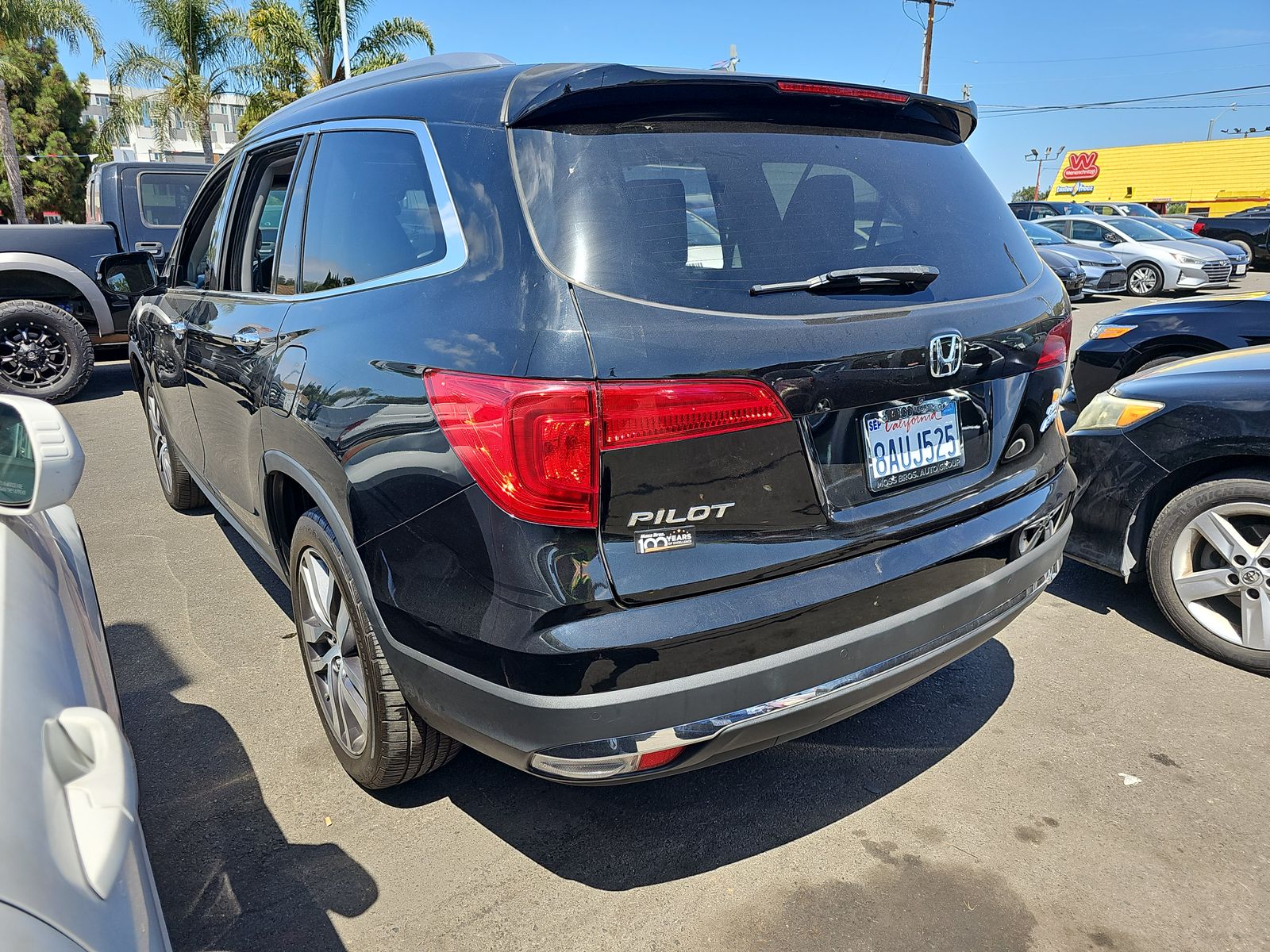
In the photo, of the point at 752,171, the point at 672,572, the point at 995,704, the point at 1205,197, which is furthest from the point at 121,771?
the point at 1205,197

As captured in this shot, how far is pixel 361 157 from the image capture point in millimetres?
2521

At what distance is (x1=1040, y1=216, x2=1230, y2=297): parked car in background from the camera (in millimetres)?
16703

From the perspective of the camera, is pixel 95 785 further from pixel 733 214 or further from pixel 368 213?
pixel 368 213

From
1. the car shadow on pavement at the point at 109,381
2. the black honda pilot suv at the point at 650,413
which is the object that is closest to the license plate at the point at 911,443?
the black honda pilot suv at the point at 650,413

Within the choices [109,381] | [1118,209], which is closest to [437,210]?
[109,381]

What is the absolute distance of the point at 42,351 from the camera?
7879mm

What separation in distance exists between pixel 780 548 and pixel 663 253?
0.66m

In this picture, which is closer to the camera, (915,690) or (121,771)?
(121,771)

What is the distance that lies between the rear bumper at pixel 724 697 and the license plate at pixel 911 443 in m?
0.31

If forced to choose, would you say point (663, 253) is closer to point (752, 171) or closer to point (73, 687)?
point (752, 171)

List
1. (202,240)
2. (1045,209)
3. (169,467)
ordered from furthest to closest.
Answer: (1045,209) < (169,467) < (202,240)

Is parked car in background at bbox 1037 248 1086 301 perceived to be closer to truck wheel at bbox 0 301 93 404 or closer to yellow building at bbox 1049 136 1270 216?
truck wheel at bbox 0 301 93 404

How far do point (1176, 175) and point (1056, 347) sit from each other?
5088cm

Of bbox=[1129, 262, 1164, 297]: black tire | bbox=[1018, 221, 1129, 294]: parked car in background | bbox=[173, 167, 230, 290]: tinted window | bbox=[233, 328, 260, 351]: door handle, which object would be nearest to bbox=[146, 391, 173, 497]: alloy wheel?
bbox=[173, 167, 230, 290]: tinted window
